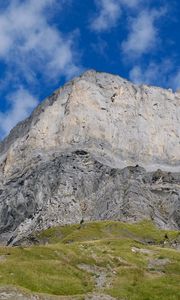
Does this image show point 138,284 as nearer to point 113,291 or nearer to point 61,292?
point 113,291

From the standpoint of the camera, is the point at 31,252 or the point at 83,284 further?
the point at 31,252

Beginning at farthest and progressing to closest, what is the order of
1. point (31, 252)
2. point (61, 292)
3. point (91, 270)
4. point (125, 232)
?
1. point (125, 232)
2. point (31, 252)
3. point (91, 270)
4. point (61, 292)

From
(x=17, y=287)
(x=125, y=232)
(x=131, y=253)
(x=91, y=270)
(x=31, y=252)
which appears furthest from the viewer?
(x=125, y=232)

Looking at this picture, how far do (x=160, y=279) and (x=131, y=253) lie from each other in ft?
93.1

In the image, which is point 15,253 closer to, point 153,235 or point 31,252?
point 31,252

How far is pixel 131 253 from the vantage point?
91.1 meters

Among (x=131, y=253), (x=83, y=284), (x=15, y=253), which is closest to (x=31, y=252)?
(x=15, y=253)

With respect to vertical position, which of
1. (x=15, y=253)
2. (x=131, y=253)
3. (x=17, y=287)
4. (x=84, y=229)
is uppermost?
(x=84, y=229)

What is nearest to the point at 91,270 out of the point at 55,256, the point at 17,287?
the point at 55,256

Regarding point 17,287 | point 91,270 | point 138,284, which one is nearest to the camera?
point 17,287

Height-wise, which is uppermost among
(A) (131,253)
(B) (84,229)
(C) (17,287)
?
(B) (84,229)

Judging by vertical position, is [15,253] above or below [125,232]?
below

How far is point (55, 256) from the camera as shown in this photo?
2992 inches

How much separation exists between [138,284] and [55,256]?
61.5 ft
